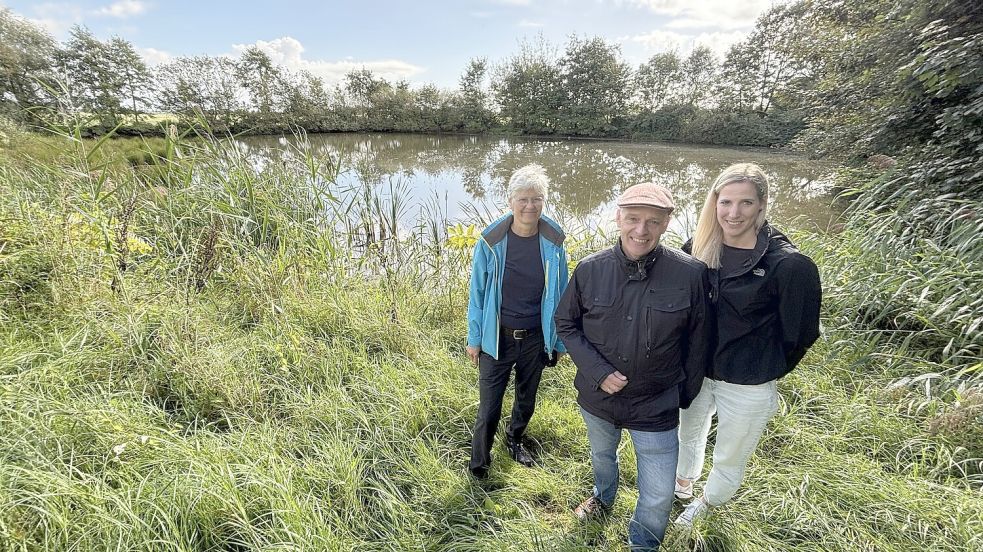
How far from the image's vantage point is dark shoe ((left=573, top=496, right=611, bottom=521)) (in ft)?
5.22

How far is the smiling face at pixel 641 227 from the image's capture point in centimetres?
122

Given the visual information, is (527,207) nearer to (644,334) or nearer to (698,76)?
(644,334)

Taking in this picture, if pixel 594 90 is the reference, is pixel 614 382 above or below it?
below

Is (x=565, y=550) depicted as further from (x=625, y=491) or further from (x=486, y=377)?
(x=486, y=377)

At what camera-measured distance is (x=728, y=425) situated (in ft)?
4.58

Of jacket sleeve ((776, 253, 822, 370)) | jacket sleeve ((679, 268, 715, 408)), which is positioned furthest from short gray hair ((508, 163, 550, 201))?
jacket sleeve ((776, 253, 822, 370))

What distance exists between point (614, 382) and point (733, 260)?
0.60 metres

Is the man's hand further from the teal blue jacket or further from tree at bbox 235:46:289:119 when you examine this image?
tree at bbox 235:46:289:119

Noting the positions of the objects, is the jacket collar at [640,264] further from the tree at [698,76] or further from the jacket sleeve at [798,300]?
the tree at [698,76]

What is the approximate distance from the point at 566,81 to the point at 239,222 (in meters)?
29.2

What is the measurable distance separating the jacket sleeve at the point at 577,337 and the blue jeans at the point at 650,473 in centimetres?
24

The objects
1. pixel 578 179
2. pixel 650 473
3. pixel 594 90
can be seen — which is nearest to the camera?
pixel 650 473

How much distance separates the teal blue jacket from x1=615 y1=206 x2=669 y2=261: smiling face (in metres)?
0.46

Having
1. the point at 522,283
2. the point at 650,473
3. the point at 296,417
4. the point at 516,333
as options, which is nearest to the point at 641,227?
the point at 522,283
